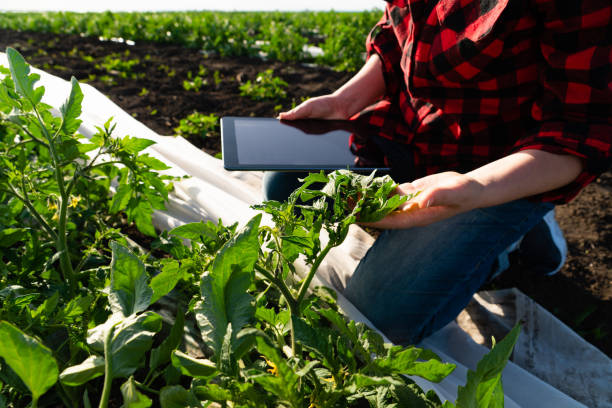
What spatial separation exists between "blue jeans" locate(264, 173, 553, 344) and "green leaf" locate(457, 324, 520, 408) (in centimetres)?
113

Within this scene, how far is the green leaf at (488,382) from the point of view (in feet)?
1.89

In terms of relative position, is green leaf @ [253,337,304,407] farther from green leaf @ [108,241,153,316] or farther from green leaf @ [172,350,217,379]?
green leaf @ [108,241,153,316]

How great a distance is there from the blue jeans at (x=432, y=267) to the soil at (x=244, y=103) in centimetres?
63

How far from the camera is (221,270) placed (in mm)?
707

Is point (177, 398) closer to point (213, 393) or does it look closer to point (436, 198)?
point (213, 393)

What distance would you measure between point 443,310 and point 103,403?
4.82ft

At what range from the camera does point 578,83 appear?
133 cm

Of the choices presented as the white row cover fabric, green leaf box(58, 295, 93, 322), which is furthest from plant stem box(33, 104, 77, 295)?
the white row cover fabric

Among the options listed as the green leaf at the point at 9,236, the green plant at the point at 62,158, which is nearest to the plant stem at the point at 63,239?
the green plant at the point at 62,158

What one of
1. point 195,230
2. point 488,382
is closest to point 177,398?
point 195,230

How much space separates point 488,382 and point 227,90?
4193 millimetres

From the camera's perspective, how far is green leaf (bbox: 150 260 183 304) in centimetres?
80

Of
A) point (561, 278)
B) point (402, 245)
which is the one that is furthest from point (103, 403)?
point (561, 278)

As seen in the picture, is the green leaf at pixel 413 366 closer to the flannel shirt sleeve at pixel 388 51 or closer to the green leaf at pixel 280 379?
the green leaf at pixel 280 379
